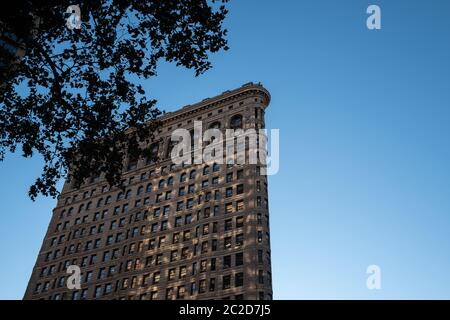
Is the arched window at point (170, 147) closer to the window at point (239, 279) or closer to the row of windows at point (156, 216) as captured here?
the row of windows at point (156, 216)

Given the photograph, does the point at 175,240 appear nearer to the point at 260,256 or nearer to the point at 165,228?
the point at 165,228

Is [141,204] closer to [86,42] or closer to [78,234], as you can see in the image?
[78,234]

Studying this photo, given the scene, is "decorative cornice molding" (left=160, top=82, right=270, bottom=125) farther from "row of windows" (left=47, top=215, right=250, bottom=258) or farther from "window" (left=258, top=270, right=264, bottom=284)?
"window" (left=258, top=270, right=264, bottom=284)

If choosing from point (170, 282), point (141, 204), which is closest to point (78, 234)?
point (141, 204)

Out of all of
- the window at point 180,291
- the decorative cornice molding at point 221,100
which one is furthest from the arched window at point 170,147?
the window at point 180,291

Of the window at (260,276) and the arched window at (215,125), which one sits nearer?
the window at (260,276)

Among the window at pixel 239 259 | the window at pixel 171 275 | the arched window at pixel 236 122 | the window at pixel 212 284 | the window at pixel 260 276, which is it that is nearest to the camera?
the window at pixel 260 276

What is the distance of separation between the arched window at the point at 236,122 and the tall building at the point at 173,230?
188mm

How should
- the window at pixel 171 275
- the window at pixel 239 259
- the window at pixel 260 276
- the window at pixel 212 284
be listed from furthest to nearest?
1. the window at pixel 171 275
2. the window at pixel 239 259
3. the window at pixel 212 284
4. the window at pixel 260 276

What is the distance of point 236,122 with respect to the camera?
7312 cm

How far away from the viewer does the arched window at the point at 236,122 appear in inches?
2838

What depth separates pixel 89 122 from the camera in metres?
19.2

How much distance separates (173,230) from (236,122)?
23524 mm
